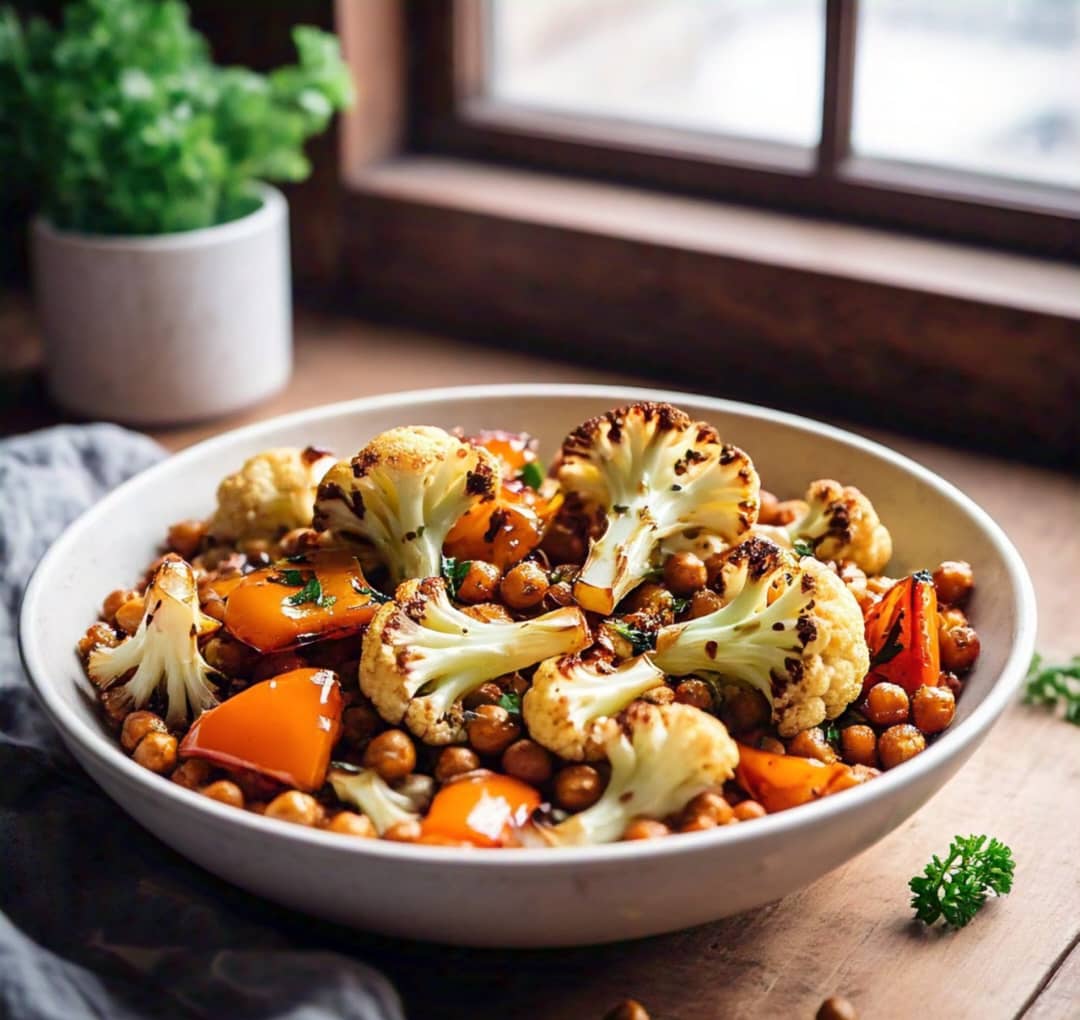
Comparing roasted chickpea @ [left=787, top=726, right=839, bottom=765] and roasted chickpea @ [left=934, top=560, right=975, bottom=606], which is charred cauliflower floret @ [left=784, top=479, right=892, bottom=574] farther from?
roasted chickpea @ [left=787, top=726, right=839, bottom=765]

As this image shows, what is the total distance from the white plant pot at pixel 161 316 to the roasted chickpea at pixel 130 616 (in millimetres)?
799

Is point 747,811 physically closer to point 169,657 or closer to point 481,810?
point 481,810

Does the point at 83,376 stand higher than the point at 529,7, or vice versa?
the point at 529,7

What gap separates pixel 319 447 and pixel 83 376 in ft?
2.18

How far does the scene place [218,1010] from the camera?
1.02 metres

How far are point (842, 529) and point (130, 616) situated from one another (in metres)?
0.61

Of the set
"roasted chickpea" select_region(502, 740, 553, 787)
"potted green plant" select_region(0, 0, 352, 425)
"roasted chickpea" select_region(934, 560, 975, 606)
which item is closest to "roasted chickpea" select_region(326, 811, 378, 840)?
"roasted chickpea" select_region(502, 740, 553, 787)

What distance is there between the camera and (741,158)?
2.25 m

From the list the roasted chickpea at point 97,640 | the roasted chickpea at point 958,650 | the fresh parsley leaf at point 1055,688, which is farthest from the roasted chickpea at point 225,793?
the fresh parsley leaf at point 1055,688

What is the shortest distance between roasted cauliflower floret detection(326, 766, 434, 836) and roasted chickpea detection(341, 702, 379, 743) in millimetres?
33

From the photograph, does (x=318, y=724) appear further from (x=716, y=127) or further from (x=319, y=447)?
(x=716, y=127)

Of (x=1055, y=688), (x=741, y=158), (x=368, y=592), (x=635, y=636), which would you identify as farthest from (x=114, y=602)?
(x=741, y=158)

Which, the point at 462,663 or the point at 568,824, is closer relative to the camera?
the point at 568,824

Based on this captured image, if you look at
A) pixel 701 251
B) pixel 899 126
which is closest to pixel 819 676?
pixel 701 251
